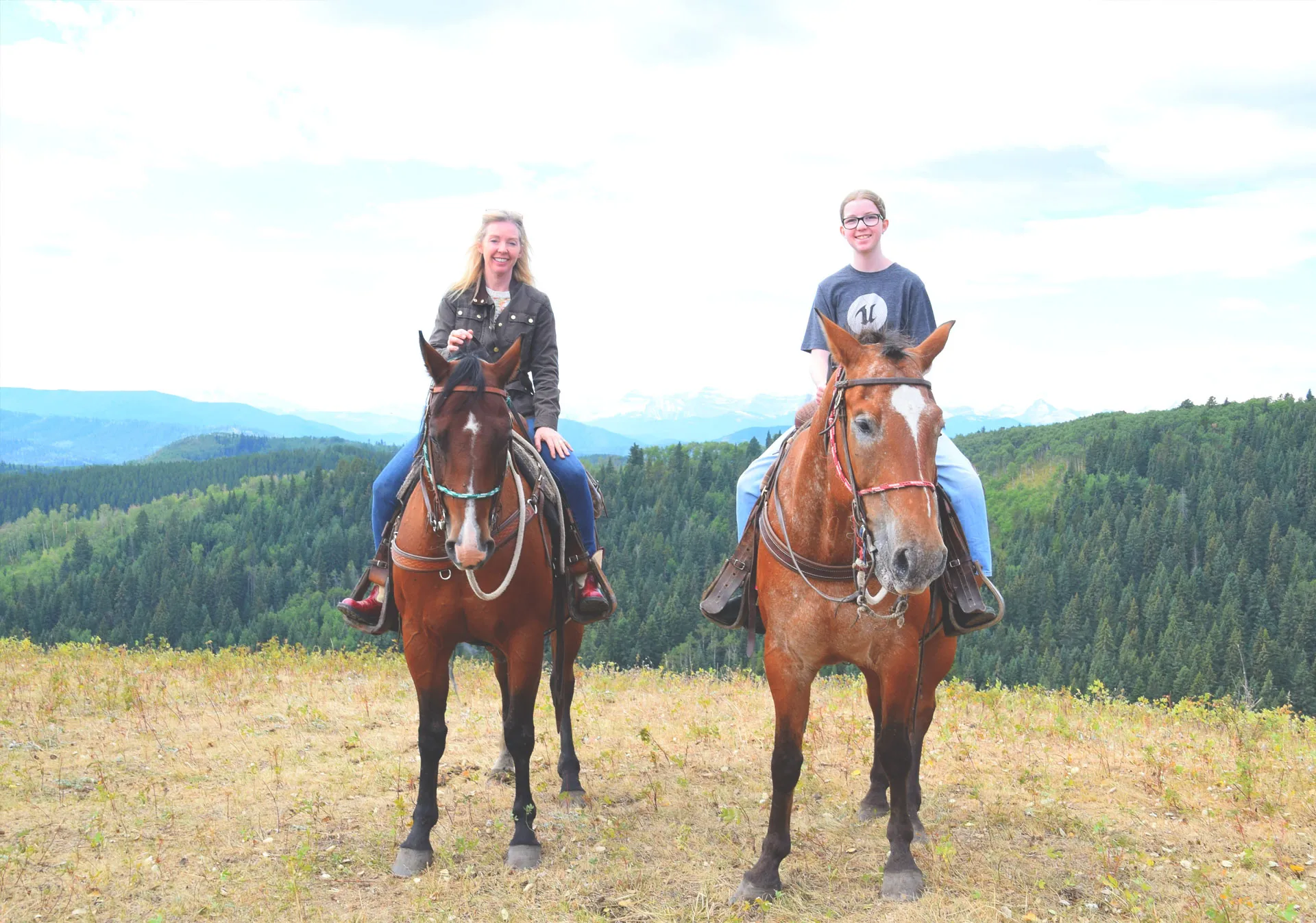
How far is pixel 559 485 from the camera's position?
7250 millimetres

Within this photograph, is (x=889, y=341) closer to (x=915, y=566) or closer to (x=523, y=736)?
(x=915, y=566)

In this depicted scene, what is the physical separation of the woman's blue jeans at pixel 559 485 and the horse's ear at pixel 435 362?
36.0 inches

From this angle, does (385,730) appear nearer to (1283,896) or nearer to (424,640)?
(424,640)

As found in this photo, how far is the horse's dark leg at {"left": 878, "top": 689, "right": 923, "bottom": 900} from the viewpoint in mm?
5582

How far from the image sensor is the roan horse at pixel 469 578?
219 inches

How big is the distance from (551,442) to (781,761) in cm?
292

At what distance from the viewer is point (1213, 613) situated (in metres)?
119

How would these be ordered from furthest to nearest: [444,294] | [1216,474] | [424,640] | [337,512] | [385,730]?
[337,512], [1216,474], [385,730], [444,294], [424,640]

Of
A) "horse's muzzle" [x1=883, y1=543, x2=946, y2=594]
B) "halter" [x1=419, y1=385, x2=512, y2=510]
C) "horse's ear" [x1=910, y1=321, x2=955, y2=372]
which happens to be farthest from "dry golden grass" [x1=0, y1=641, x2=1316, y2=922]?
"horse's ear" [x1=910, y1=321, x2=955, y2=372]

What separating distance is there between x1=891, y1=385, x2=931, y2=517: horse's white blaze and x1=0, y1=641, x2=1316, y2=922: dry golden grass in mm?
3037

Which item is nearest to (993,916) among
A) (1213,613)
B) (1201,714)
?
(1201,714)

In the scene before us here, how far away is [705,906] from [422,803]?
216 cm

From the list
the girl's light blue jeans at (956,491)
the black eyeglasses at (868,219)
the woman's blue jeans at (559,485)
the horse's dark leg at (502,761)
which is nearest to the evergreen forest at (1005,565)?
the horse's dark leg at (502,761)

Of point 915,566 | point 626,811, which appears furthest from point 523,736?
point 915,566
